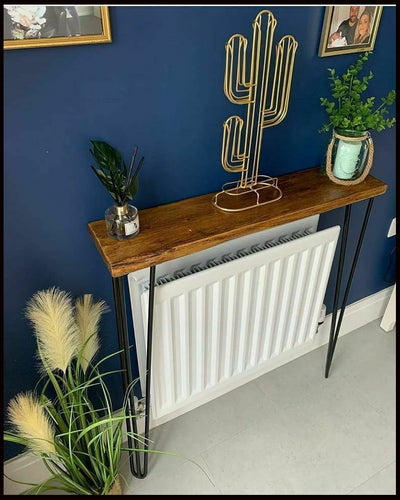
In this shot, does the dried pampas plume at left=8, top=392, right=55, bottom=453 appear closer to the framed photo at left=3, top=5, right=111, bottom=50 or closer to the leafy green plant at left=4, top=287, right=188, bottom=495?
the leafy green plant at left=4, top=287, right=188, bottom=495

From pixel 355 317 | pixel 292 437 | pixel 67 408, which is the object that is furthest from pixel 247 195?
pixel 355 317

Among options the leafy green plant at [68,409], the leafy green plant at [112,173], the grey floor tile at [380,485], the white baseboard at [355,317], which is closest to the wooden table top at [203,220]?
the leafy green plant at [112,173]

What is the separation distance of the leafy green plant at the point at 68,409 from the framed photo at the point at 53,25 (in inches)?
21.9

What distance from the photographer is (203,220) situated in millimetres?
1079

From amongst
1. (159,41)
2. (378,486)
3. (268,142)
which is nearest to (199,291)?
(268,142)

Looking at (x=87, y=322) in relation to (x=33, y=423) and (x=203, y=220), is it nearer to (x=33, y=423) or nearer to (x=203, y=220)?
(x=33, y=423)

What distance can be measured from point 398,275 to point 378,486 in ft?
2.75

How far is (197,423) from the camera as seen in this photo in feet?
5.17

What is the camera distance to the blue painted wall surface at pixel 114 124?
891mm

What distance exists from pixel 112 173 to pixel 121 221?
0.12 metres

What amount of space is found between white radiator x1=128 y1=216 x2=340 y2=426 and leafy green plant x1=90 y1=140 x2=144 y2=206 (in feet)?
0.88

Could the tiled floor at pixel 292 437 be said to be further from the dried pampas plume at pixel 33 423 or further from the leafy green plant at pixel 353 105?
the leafy green plant at pixel 353 105

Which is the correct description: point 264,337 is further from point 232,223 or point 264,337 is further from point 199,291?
point 232,223

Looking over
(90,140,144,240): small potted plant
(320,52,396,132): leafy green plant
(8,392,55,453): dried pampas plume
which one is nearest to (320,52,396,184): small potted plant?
(320,52,396,132): leafy green plant
